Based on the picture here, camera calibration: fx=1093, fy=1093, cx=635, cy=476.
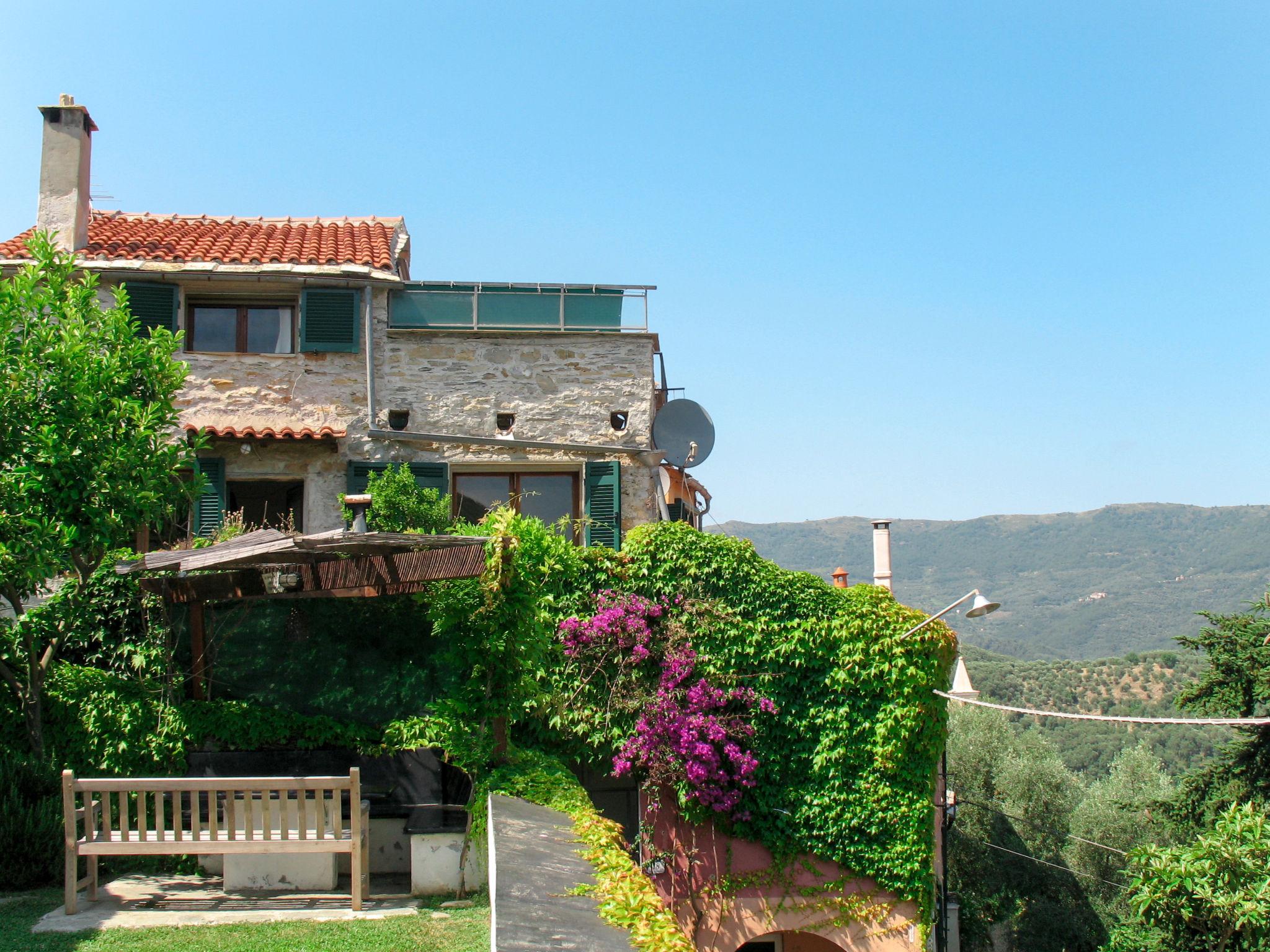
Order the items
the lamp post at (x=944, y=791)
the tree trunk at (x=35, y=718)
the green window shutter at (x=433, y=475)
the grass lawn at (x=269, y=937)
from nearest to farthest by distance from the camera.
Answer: the grass lawn at (x=269, y=937) → the tree trunk at (x=35, y=718) → the lamp post at (x=944, y=791) → the green window shutter at (x=433, y=475)

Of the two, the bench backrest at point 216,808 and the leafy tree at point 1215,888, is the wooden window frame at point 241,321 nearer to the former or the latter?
the bench backrest at point 216,808

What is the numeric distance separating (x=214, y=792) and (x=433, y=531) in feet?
20.0

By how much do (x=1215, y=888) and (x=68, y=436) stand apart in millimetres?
15110

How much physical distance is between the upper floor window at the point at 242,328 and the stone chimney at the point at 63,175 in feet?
6.86

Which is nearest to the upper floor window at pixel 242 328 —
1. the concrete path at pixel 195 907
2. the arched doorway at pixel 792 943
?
the concrete path at pixel 195 907

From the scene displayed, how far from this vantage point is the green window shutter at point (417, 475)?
15.7m

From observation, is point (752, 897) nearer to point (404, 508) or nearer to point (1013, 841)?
point (404, 508)

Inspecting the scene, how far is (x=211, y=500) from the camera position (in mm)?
15516

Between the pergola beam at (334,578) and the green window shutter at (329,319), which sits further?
the green window shutter at (329,319)

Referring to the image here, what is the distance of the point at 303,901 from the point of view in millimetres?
8930

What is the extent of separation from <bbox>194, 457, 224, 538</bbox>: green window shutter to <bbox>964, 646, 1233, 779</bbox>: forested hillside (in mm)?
51427

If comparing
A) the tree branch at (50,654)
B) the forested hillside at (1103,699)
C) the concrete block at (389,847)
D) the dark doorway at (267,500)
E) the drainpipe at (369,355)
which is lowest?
the forested hillside at (1103,699)

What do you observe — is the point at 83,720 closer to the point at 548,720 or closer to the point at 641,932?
the point at 548,720

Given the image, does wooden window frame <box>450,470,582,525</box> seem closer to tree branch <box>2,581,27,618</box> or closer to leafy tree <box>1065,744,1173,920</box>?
tree branch <box>2,581,27,618</box>
